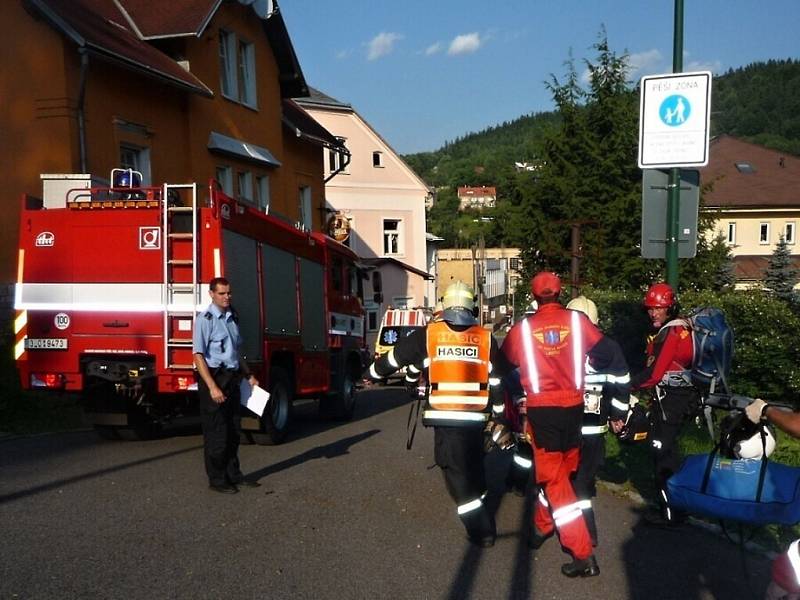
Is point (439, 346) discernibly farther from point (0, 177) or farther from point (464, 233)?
point (464, 233)

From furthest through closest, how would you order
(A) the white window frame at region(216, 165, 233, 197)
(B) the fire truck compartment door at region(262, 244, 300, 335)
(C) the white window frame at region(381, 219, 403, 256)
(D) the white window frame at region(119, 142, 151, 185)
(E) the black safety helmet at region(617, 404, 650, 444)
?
(C) the white window frame at region(381, 219, 403, 256)
(A) the white window frame at region(216, 165, 233, 197)
(D) the white window frame at region(119, 142, 151, 185)
(B) the fire truck compartment door at region(262, 244, 300, 335)
(E) the black safety helmet at region(617, 404, 650, 444)

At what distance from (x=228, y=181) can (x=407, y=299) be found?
25.4 m

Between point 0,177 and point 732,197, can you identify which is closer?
point 0,177

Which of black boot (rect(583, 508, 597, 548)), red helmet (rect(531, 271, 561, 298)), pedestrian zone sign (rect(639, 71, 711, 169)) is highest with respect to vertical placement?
pedestrian zone sign (rect(639, 71, 711, 169))

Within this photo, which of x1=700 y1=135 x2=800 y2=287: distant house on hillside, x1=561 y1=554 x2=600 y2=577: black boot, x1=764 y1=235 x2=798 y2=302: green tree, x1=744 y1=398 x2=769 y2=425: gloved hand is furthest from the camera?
x1=700 y1=135 x2=800 y2=287: distant house on hillside

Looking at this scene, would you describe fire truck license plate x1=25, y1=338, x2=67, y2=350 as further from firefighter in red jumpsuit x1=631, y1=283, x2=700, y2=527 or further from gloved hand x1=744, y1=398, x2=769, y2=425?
gloved hand x1=744, y1=398, x2=769, y2=425

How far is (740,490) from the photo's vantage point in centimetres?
418

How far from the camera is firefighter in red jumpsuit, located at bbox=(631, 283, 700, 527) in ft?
21.3

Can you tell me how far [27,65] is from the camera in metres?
15.2

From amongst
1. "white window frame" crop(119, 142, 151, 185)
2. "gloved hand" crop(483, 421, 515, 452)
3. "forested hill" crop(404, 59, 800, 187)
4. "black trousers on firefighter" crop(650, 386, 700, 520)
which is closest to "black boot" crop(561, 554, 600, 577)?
"black trousers on firefighter" crop(650, 386, 700, 520)

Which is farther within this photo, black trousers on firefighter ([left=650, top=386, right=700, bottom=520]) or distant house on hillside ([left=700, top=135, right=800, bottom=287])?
distant house on hillside ([left=700, top=135, right=800, bottom=287])

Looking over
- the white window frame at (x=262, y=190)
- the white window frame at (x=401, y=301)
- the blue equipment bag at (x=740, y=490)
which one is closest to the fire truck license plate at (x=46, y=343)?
the blue equipment bag at (x=740, y=490)

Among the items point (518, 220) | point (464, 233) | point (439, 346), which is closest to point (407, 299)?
point (518, 220)

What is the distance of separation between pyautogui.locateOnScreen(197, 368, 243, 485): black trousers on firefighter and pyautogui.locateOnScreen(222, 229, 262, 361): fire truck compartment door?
6.84 feet
